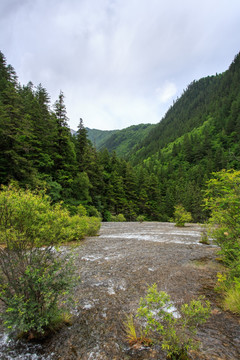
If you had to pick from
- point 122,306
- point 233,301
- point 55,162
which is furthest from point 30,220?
point 55,162

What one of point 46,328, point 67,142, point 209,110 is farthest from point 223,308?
point 209,110

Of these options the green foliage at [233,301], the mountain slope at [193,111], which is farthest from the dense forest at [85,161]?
the mountain slope at [193,111]

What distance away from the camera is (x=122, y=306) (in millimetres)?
4117

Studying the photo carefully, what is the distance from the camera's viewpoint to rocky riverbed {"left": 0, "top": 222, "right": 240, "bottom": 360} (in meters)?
2.77

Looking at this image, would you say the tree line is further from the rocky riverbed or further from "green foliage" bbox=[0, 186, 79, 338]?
the rocky riverbed

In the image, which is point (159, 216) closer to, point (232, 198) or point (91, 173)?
point (91, 173)

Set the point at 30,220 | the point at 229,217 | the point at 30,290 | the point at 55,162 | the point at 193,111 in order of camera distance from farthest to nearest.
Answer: the point at 193,111 → the point at 55,162 → the point at 229,217 → the point at 30,220 → the point at 30,290

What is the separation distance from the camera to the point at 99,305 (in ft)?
13.6

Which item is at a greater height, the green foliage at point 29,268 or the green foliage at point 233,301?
the green foliage at point 29,268

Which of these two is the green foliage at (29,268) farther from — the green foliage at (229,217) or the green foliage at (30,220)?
the green foliage at (229,217)

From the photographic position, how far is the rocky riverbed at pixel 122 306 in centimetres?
277

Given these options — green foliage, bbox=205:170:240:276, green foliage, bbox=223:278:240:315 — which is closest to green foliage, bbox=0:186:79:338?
green foliage, bbox=223:278:240:315

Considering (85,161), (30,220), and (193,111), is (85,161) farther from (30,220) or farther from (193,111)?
(193,111)

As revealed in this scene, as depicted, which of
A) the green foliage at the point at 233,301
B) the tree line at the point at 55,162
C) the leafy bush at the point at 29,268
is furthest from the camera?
the tree line at the point at 55,162
